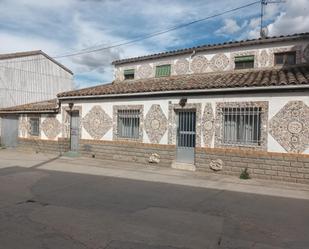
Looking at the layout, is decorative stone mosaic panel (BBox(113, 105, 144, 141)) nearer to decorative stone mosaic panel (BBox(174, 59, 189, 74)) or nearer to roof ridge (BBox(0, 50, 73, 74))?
decorative stone mosaic panel (BBox(174, 59, 189, 74))

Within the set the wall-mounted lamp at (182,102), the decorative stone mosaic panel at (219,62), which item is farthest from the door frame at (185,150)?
the decorative stone mosaic panel at (219,62)

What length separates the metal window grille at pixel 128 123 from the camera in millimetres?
13422

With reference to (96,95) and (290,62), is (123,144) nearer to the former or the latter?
(96,95)

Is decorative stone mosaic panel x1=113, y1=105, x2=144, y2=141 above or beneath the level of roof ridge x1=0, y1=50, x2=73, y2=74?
beneath

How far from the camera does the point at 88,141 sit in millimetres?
14742

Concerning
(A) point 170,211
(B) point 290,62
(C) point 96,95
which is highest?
(B) point 290,62

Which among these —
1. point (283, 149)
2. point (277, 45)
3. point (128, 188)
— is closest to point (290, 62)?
point (277, 45)

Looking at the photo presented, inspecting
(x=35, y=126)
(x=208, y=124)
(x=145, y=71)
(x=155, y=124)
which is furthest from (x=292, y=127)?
(x=35, y=126)

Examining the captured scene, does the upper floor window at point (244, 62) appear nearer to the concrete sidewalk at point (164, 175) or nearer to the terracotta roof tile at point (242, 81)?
the terracotta roof tile at point (242, 81)

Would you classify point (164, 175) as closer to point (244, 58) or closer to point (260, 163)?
point (260, 163)

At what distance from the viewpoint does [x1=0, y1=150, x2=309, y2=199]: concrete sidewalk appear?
884 cm

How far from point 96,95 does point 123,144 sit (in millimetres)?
2651

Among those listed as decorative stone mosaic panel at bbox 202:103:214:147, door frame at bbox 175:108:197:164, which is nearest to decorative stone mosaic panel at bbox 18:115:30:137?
door frame at bbox 175:108:197:164

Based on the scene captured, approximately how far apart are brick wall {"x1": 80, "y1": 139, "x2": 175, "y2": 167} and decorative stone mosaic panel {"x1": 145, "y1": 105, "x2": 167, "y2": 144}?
0.36 m
